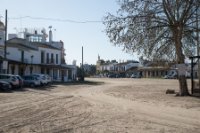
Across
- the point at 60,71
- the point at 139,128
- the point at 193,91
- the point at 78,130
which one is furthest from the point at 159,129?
the point at 60,71

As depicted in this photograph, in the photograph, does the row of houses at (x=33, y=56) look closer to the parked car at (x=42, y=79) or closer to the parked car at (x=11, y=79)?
the parked car at (x=42, y=79)

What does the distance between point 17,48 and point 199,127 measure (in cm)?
5649

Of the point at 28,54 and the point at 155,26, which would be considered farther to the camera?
the point at 28,54

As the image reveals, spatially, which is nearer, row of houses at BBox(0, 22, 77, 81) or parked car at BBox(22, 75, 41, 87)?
parked car at BBox(22, 75, 41, 87)

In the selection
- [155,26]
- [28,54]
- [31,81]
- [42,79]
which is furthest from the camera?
[28,54]

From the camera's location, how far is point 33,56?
73.1m

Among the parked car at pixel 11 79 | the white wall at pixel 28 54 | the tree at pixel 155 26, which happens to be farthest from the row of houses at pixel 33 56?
Result: the tree at pixel 155 26

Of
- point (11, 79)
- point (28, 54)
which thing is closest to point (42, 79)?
point (11, 79)

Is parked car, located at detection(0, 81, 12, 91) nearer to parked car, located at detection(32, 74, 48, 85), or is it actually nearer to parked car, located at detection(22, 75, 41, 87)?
parked car, located at detection(22, 75, 41, 87)

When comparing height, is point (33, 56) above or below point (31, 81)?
above

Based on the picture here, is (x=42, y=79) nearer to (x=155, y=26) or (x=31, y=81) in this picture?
(x=31, y=81)

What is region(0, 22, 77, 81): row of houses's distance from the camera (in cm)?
6391

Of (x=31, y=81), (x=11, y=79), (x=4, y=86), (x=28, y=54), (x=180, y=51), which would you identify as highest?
(x=28, y=54)

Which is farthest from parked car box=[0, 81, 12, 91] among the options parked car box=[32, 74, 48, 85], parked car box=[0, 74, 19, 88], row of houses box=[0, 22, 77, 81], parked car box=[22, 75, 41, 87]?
row of houses box=[0, 22, 77, 81]
